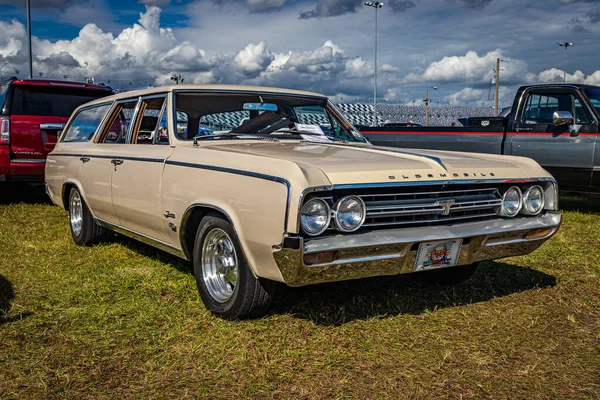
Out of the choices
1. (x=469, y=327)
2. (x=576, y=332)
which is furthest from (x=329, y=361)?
(x=576, y=332)

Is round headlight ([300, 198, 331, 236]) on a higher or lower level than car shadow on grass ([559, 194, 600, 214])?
higher

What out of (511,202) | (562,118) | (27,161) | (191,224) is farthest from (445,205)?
(27,161)

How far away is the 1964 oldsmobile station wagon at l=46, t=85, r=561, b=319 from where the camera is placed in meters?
3.08

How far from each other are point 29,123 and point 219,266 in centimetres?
570

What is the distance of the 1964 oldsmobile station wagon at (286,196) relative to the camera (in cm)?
308

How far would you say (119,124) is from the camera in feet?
17.1

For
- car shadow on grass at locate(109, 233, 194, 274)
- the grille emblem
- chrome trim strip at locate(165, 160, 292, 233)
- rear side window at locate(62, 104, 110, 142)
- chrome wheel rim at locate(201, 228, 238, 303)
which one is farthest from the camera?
rear side window at locate(62, 104, 110, 142)

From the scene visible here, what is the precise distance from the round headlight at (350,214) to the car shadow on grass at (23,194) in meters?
7.04

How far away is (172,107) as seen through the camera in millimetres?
4352

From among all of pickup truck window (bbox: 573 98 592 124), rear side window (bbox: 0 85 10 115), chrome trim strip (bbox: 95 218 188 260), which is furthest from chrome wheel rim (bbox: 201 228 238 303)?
pickup truck window (bbox: 573 98 592 124)

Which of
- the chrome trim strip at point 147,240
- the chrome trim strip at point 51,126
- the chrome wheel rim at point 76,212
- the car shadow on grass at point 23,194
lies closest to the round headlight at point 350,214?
the chrome trim strip at point 147,240

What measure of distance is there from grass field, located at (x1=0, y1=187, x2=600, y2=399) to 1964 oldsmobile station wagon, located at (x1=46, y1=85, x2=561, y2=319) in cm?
31

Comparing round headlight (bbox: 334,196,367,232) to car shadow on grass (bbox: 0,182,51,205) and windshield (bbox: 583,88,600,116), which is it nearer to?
windshield (bbox: 583,88,600,116)

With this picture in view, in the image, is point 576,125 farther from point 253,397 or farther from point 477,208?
point 253,397
